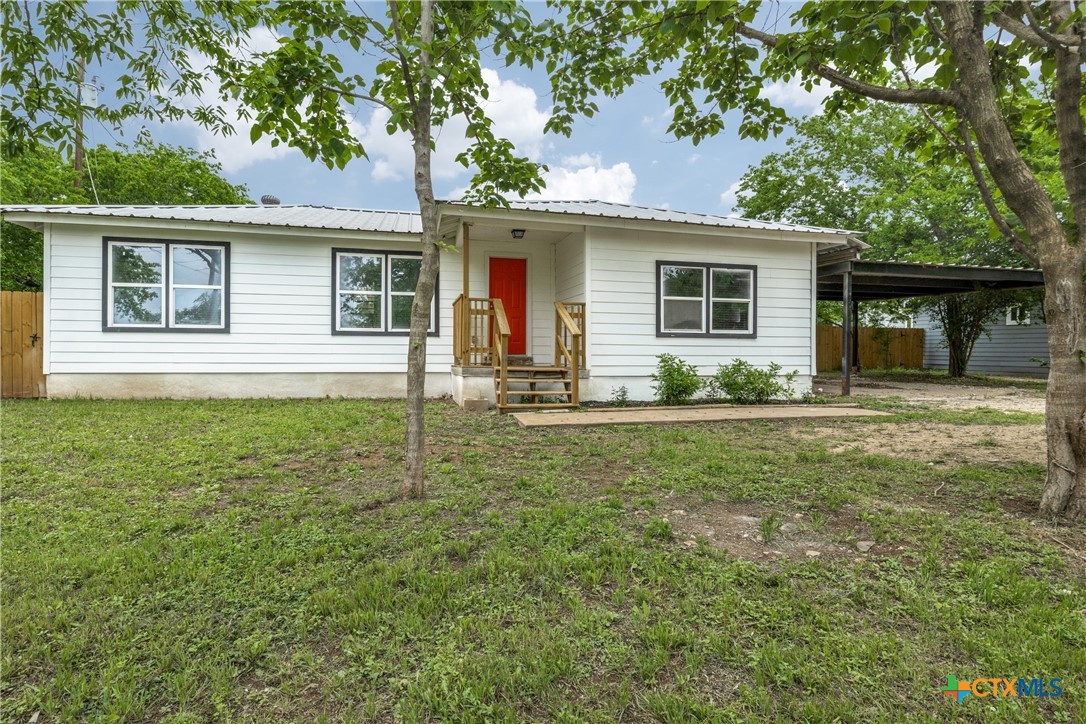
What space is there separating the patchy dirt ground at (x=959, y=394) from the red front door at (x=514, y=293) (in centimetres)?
678

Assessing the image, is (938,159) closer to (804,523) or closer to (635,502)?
(804,523)

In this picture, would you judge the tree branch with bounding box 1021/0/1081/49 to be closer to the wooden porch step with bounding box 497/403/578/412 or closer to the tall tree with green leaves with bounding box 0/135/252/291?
the wooden porch step with bounding box 497/403/578/412

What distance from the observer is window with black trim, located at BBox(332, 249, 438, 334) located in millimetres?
9047

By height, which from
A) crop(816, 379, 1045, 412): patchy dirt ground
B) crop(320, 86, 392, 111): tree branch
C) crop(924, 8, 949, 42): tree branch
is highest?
crop(924, 8, 949, 42): tree branch

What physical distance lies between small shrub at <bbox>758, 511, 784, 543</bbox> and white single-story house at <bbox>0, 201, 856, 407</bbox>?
15.6 ft

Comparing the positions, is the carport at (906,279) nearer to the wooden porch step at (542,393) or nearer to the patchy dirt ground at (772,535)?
the wooden porch step at (542,393)

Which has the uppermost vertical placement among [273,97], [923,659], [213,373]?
[273,97]

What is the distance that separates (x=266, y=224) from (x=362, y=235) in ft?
4.84

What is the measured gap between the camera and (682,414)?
285 inches

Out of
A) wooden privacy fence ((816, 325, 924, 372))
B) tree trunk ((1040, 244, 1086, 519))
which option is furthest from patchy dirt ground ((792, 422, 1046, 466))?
wooden privacy fence ((816, 325, 924, 372))

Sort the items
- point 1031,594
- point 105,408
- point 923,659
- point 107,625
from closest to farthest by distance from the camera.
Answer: point 923,659 < point 107,625 < point 1031,594 < point 105,408

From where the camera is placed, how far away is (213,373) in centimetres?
854

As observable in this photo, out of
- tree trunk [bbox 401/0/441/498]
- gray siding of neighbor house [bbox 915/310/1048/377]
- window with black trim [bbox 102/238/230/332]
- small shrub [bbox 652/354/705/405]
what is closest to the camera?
tree trunk [bbox 401/0/441/498]

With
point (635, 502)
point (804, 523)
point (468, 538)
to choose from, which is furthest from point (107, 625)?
point (804, 523)
